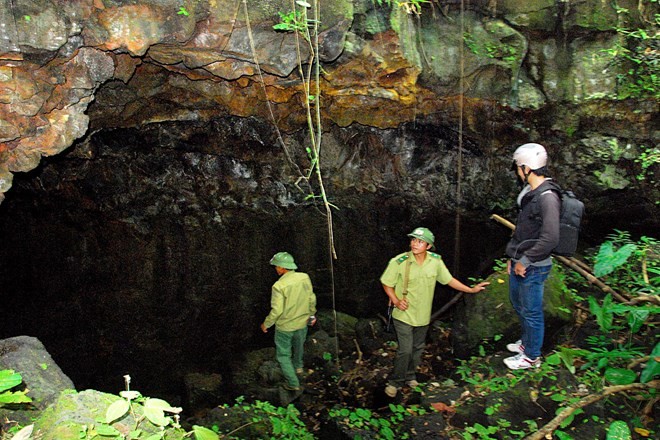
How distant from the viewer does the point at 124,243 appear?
1095 centimetres

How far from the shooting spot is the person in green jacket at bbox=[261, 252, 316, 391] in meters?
6.20

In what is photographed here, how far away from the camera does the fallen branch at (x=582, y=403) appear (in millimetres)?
3754

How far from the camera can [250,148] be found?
1155 cm

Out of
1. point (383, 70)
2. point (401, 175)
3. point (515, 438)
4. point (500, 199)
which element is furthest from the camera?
point (401, 175)

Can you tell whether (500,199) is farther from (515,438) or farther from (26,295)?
(26,295)

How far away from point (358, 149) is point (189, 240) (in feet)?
15.2

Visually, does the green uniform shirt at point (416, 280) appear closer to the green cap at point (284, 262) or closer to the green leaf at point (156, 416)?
the green cap at point (284, 262)

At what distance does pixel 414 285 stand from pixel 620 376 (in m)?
2.16

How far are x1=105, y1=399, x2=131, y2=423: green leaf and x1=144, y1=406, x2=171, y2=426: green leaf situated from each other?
104mm

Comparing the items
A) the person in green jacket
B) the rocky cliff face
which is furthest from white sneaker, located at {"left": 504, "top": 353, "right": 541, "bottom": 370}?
the rocky cliff face

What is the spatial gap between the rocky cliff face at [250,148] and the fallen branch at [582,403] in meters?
4.07

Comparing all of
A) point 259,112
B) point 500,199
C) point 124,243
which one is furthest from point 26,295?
point 500,199

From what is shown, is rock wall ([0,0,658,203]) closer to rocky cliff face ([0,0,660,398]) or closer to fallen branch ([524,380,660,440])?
rocky cliff face ([0,0,660,398])

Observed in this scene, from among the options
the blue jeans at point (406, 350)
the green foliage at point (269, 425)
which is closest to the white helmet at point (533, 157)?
the blue jeans at point (406, 350)
